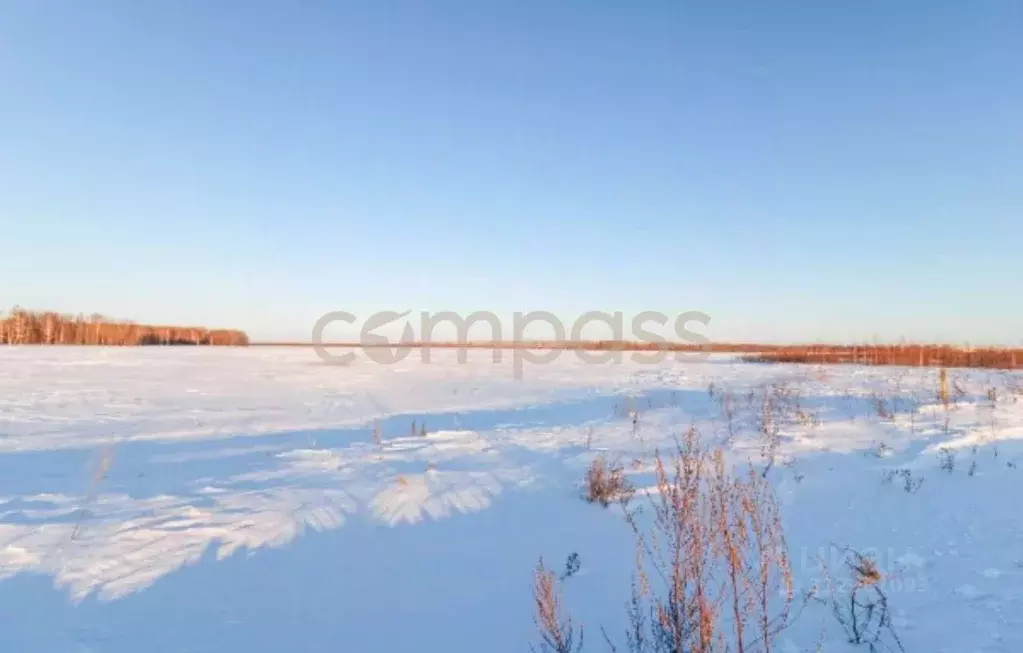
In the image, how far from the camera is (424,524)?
4.91m

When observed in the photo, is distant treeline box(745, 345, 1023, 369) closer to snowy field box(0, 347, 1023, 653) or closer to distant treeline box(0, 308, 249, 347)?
snowy field box(0, 347, 1023, 653)

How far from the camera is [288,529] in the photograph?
4.63 meters

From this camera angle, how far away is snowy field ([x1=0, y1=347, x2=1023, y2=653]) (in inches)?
130

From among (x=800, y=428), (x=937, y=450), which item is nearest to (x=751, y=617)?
(x=937, y=450)

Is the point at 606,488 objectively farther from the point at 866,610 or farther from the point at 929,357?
the point at 929,357

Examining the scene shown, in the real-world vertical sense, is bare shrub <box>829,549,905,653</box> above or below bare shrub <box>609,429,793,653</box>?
below

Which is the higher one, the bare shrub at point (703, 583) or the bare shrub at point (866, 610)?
the bare shrub at point (703, 583)

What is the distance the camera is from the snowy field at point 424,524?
3301 mm

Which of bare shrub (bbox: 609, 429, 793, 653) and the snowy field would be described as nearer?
bare shrub (bbox: 609, 429, 793, 653)

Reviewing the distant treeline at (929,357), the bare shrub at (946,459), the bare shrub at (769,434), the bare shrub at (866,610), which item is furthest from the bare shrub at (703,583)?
the distant treeline at (929,357)

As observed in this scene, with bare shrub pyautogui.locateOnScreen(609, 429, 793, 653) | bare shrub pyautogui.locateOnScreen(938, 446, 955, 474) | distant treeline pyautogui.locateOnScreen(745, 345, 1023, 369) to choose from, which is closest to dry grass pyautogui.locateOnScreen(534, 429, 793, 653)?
bare shrub pyautogui.locateOnScreen(609, 429, 793, 653)

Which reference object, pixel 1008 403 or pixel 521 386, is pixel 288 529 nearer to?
pixel 1008 403

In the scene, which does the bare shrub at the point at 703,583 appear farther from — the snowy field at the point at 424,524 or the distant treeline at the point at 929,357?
the distant treeline at the point at 929,357

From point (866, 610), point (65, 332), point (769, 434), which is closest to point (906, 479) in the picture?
point (769, 434)
